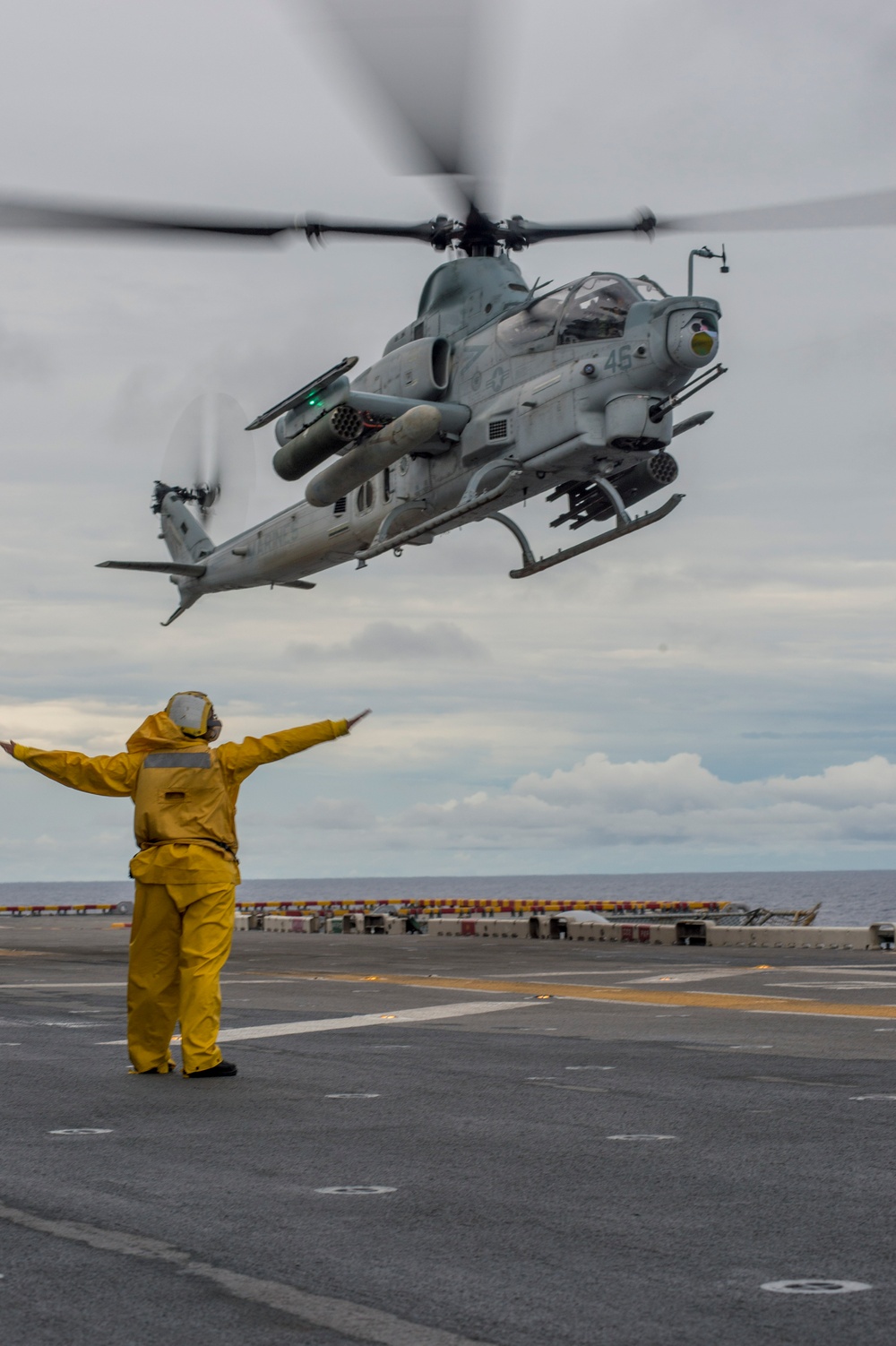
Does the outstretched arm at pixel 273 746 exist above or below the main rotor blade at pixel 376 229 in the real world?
below

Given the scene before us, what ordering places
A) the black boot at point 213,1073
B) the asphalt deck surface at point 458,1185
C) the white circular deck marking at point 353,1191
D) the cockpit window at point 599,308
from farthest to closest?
the cockpit window at point 599,308 → the black boot at point 213,1073 → the white circular deck marking at point 353,1191 → the asphalt deck surface at point 458,1185

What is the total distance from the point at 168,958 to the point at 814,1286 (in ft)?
17.2

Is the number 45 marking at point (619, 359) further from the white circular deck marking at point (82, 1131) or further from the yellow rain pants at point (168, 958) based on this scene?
the white circular deck marking at point (82, 1131)

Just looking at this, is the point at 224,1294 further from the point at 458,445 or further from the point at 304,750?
the point at 458,445

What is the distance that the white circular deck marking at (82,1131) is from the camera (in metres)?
6.16

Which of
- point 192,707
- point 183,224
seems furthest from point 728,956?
point 192,707

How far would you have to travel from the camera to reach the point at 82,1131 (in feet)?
20.5

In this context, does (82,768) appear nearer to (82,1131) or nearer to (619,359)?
(82,1131)

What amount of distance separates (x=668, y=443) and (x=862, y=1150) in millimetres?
18147

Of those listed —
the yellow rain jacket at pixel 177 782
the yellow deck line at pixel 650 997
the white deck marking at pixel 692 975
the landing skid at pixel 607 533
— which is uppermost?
the landing skid at pixel 607 533

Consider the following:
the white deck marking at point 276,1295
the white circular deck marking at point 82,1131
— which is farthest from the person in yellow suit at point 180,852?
the white deck marking at point 276,1295

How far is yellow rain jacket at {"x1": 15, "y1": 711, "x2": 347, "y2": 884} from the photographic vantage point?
8.30 metres

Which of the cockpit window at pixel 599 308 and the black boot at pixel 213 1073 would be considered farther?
the cockpit window at pixel 599 308

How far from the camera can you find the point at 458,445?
24.5 m
